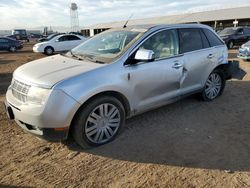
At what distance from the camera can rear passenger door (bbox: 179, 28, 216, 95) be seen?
496 cm

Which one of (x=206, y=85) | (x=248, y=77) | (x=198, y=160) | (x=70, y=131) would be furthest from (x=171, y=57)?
(x=248, y=77)

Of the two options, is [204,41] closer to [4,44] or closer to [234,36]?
[234,36]

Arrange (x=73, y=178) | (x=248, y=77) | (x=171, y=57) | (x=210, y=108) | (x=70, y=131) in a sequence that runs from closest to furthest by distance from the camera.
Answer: (x=73, y=178), (x=70, y=131), (x=171, y=57), (x=210, y=108), (x=248, y=77)

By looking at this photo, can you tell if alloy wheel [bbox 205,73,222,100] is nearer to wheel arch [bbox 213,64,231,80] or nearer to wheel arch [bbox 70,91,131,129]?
wheel arch [bbox 213,64,231,80]

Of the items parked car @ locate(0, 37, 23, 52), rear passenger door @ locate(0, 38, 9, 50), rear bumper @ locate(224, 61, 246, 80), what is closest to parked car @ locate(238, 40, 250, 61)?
rear bumper @ locate(224, 61, 246, 80)

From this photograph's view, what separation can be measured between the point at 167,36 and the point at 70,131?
2.41 m

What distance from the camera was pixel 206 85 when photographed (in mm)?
5773

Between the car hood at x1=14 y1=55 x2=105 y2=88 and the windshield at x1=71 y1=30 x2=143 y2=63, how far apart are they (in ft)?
0.92

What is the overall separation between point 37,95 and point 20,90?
429 millimetres

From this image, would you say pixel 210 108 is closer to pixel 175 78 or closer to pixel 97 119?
pixel 175 78

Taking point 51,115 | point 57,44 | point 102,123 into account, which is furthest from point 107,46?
point 57,44

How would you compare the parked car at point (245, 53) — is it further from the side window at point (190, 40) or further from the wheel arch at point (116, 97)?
the wheel arch at point (116, 97)

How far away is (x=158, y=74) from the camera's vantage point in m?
4.41

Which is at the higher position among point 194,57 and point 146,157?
point 194,57
